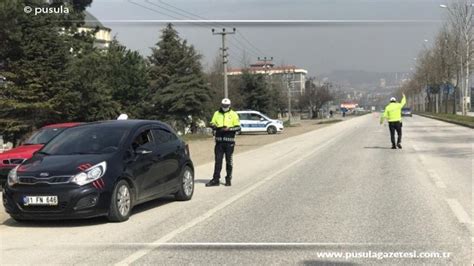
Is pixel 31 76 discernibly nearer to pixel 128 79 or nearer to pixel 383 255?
pixel 128 79

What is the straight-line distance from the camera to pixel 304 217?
348 inches

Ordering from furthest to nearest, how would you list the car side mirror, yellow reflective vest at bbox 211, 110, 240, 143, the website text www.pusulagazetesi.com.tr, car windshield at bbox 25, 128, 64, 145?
car windshield at bbox 25, 128, 64, 145
yellow reflective vest at bbox 211, 110, 240, 143
the car side mirror
the website text www.pusulagazetesi.com.tr

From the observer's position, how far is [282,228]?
8.04m

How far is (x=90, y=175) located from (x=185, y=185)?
9.22ft

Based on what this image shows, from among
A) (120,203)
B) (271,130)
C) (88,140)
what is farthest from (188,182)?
(271,130)

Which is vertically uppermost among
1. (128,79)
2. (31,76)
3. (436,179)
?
(128,79)

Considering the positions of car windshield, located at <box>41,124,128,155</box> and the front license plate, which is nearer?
the front license plate

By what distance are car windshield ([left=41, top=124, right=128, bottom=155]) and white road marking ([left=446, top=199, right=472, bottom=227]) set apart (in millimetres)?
5120

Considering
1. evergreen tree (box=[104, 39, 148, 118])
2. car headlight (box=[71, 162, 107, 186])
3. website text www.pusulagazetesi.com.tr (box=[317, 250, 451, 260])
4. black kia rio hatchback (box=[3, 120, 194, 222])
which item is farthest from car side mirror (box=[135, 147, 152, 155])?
evergreen tree (box=[104, 39, 148, 118])

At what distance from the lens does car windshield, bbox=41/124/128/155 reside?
9.20m

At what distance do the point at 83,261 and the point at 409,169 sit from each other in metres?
10.7

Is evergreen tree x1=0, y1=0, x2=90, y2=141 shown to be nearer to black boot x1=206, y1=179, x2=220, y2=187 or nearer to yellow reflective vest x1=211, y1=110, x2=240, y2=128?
black boot x1=206, y1=179, x2=220, y2=187

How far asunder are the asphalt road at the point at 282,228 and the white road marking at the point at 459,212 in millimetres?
15

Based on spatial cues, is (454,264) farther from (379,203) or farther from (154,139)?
(154,139)
